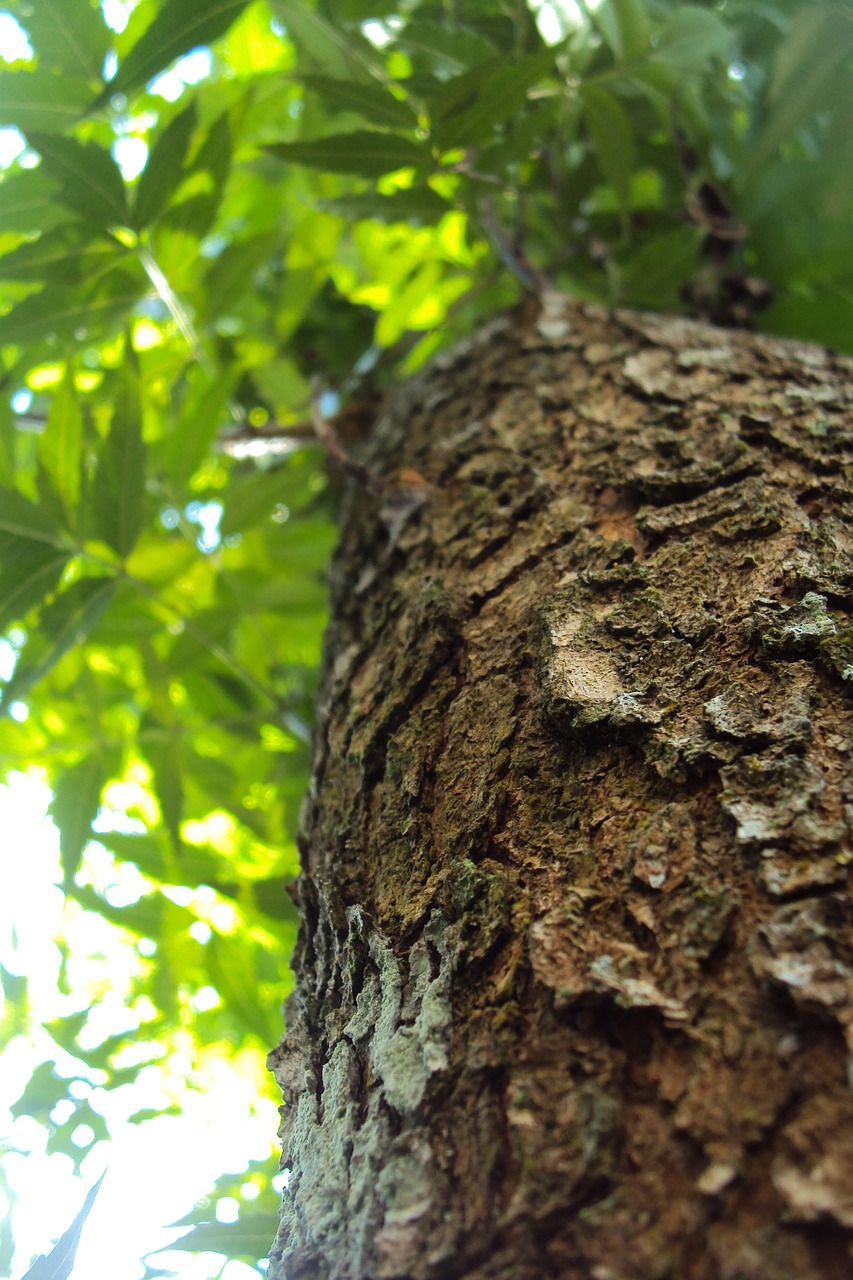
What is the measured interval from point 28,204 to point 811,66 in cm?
144

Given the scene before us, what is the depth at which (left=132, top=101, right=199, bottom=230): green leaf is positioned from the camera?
4.61ft

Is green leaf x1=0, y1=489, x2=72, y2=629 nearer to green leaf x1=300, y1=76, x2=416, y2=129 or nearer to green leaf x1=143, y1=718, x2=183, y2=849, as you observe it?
green leaf x1=143, y1=718, x2=183, y2=849

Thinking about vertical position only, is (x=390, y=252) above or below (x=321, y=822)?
above

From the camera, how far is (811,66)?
1.47 meters

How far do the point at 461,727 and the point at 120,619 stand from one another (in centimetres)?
122

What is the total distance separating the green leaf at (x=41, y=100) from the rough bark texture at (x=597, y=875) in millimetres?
1095

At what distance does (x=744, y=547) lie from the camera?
0.91 m

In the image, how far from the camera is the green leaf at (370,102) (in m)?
1.29

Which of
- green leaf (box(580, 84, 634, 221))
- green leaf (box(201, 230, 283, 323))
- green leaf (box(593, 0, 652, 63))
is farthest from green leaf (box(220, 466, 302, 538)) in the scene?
green leaf (box(593, 0, 652, 63))

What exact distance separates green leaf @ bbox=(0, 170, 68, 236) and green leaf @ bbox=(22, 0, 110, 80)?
21 centimetres

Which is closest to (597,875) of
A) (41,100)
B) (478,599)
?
(478,599)

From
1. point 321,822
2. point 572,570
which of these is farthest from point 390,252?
point 321,822

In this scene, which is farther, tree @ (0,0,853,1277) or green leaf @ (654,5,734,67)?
green leaf @ (654,5,734,67)

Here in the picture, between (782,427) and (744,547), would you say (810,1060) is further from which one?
(782,427)
